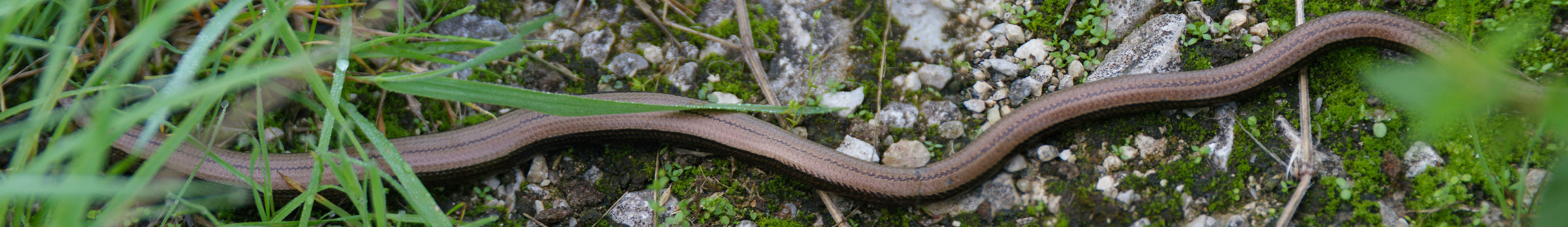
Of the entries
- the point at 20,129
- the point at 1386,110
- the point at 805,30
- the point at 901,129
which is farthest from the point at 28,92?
the point at 1386,110

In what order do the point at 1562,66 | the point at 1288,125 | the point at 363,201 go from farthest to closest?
the point at 1288,125 < the point at 1562,66 < the point at 363,201

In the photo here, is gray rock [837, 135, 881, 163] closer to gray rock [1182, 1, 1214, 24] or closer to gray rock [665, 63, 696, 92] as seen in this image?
gray rock [665, 63, 696, 92]

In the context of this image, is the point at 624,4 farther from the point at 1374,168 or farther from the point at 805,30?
the point at 1374,168

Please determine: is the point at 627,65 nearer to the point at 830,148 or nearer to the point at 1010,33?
the point at 830,148

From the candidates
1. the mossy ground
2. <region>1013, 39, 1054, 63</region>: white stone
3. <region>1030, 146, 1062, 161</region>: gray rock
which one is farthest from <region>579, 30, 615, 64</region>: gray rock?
<region>1030, 146, 1062, 161</region>: gray rock

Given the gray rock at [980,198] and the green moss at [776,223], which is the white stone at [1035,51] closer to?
the gray rock at [980,198]

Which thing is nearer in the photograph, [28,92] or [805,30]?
[28,92]

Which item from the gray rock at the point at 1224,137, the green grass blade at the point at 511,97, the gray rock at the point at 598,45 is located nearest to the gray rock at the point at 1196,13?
the gray rock at the point at 1224,137

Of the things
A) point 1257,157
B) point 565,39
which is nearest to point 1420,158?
point 1257,157
